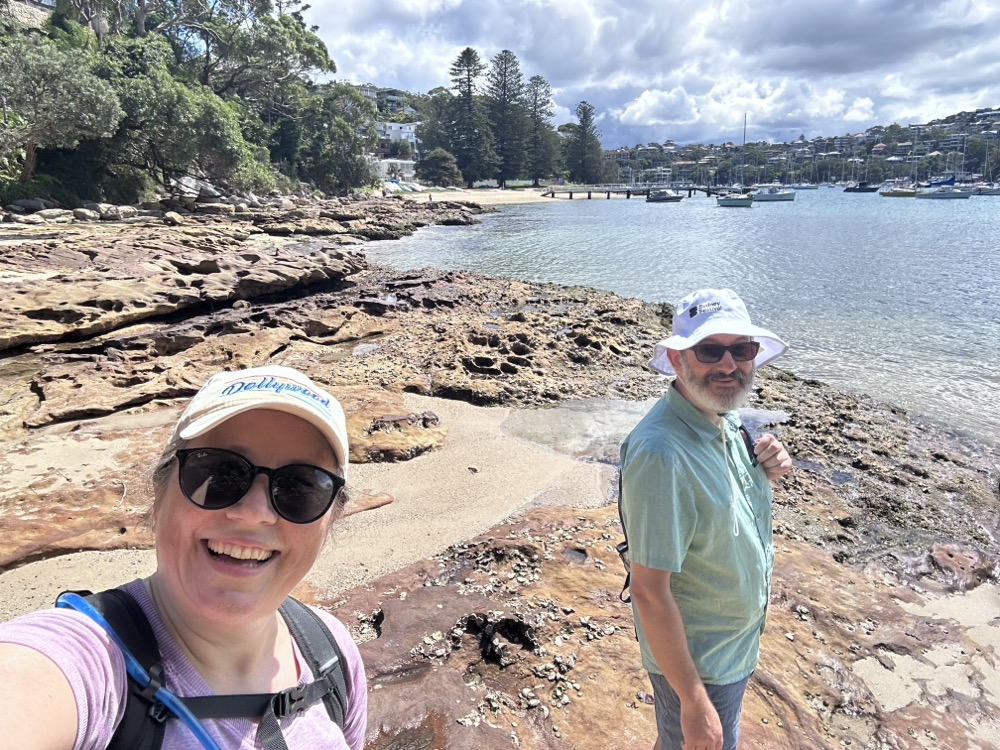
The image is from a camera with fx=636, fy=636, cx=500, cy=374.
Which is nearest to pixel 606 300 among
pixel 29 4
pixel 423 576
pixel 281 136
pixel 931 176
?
pixel 423 576

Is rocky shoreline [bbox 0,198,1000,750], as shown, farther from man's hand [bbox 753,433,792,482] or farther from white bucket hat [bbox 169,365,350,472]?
white bucket hat [bbox 169,365,350,472]

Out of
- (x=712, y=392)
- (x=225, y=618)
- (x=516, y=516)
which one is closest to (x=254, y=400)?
(x=225, y=618)

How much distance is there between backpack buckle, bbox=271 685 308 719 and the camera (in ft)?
4.03

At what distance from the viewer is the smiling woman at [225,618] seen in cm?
100

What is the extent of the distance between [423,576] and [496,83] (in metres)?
95.8

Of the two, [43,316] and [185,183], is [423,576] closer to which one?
[43,316]

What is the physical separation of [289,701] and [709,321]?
1839mm

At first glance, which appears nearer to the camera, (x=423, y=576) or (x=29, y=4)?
(x=423, y=576)

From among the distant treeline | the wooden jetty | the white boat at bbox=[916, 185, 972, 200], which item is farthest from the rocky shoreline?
the white boat at bbox=[916, 185, 972, 200]

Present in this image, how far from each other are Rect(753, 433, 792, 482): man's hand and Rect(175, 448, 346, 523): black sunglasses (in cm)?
164

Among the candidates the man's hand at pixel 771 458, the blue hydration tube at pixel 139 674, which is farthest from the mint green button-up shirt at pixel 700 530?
the blue hydration tube at pixel 139 674

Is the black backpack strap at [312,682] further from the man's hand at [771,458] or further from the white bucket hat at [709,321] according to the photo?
the man's hand at [771,458]

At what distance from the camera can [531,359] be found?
1061 cm

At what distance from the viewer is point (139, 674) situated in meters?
1.05
